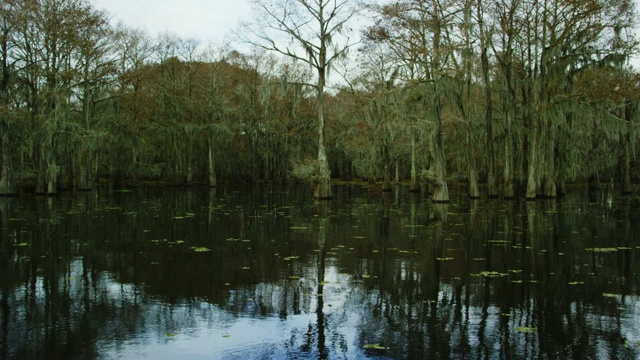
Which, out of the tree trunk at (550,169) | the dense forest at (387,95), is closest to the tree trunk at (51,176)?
the dense forest at (387,95)

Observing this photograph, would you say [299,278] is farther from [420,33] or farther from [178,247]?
[420,33]

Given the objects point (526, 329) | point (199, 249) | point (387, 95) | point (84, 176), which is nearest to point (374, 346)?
point (526, 329)

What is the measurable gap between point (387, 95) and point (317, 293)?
2029 cm

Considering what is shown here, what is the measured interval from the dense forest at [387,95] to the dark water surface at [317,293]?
1394 centimetres

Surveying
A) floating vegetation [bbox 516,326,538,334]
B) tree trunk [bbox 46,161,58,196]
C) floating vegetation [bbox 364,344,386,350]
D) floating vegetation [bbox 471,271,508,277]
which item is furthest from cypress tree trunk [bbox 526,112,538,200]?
tree trunk [bbox 46,161,58,196]

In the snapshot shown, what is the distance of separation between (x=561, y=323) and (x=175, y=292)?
4776 millimetres

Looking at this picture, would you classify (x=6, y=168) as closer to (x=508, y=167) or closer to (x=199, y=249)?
(x=199, y=249)

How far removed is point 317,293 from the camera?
23.4ft

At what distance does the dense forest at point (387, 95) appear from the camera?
1007 inches

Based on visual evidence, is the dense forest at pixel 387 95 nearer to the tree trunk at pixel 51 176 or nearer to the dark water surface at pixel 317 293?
the tree trunk at pixel 51 176

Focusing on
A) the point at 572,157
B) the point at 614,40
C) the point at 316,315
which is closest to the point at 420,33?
the point at 614,40

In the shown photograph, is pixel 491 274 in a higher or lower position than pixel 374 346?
higher

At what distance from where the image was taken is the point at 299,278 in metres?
8.03

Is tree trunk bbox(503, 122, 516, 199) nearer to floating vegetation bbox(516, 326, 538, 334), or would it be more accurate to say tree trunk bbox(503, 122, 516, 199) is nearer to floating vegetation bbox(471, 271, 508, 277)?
floating vegetation bbox(471, 271, 508, 277)
